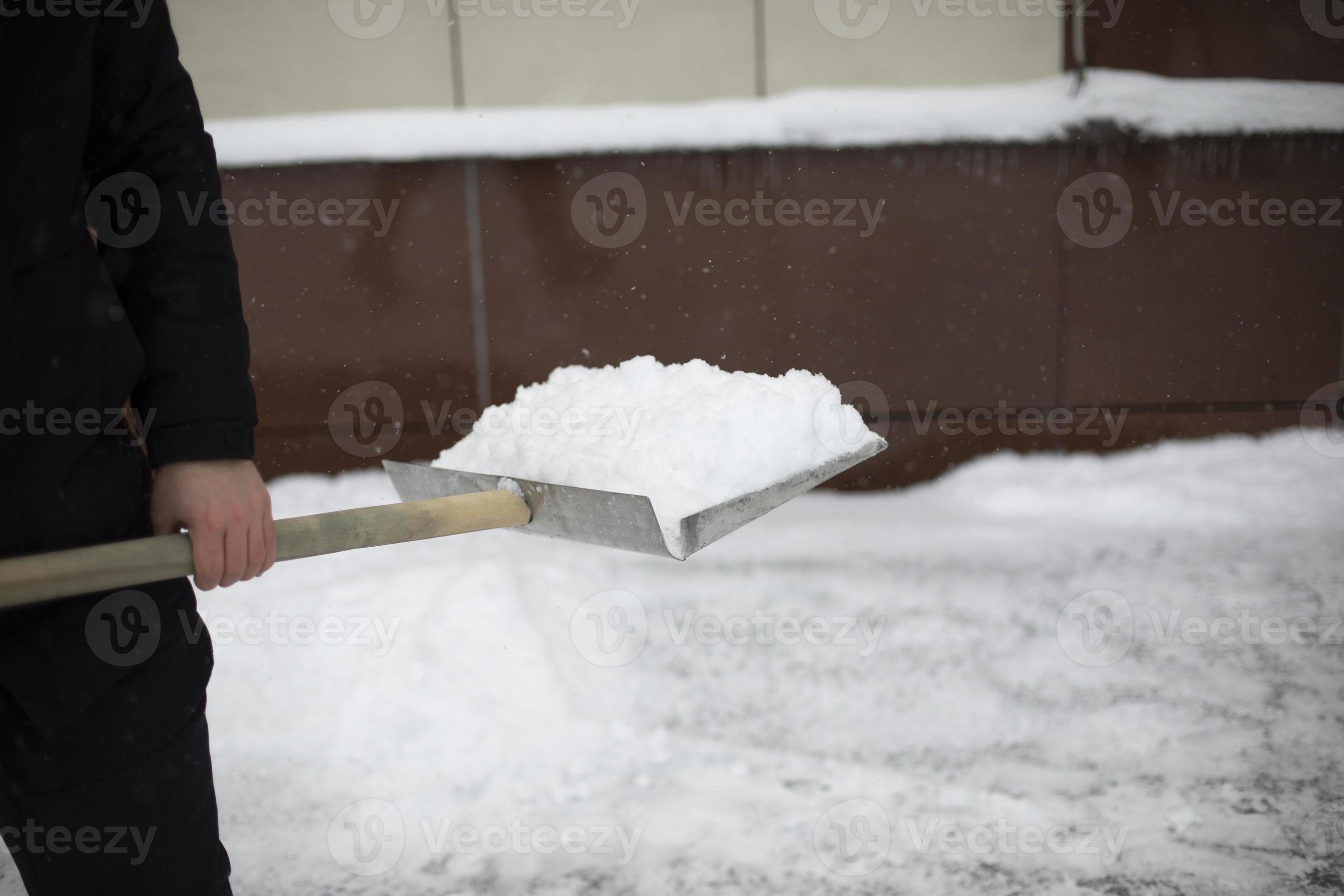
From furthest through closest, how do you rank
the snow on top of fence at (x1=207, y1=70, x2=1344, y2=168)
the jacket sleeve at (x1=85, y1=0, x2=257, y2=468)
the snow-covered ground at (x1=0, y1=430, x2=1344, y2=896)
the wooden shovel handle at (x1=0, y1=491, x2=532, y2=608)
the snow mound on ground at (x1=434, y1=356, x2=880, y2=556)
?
the snow on top of fence at (x1=207, y1=70, x2=1344, y2=168)
the snow-covered ground at (x1=0, y1=430, x2=1344, y2=896)
the snow mound on ground at (x1=434, y1=356, x2=880, y2=556)
the jacket sleeve at (x1=85, y1=0, x2=257, y2=468)
the wooden shovel handle at (x1=0, y1=491, x2=532, y2=608)

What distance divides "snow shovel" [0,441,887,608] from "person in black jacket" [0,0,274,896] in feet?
0.23

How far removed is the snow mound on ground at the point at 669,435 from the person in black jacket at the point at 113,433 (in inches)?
26.6

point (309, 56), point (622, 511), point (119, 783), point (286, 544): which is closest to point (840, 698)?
point (622, 511)

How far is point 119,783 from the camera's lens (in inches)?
46.9

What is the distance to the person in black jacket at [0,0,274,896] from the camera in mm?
1143

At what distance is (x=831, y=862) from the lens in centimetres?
209

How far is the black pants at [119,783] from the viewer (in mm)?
1160

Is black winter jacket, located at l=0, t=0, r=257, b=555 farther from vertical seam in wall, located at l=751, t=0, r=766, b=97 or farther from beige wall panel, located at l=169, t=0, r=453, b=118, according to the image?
vertical seam in wall, located at l=751, t=0, r=766, b=97

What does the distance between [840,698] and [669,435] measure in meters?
1.33

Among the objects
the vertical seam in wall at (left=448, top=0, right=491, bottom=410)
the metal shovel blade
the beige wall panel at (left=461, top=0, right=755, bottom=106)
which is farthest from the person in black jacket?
the beige wall panel at (left=461, top=0, right=755, bottom=106)

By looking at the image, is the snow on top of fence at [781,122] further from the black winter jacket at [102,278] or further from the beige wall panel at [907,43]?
the black winter jacket at [102,278]

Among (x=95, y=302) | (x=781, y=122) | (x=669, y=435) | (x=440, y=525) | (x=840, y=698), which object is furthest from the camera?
(x=781, y=122)

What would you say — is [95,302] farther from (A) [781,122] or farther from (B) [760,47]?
(B) [760,47]

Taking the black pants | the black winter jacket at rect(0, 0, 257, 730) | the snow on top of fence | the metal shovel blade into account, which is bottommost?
the black pants
